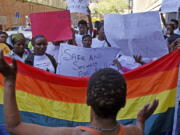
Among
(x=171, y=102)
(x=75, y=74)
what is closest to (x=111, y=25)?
(x=75, y=74)

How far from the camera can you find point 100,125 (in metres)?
1.62

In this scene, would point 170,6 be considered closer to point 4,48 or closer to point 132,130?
point 4,48

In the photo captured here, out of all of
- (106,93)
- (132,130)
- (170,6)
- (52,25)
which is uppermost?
(170,6)

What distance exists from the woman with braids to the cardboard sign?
11.7ft

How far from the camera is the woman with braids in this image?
5.15 ft

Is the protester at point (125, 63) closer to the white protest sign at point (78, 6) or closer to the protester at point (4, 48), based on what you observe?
the protester at point (4, 48)

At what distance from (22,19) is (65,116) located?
33.7m

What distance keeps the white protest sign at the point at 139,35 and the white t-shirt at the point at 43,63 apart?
0.84m

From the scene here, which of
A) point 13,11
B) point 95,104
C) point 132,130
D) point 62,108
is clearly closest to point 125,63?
point 62,108

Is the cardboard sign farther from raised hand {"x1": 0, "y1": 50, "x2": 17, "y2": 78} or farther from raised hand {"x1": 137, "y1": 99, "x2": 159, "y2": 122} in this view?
raised hand {"x1": 0, "y1": 50, "x2": 17, "y2": 78}

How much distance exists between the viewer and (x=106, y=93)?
1.56 m

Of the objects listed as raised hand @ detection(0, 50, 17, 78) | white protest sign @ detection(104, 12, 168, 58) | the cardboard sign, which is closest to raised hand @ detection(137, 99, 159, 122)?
raised hand @ detection(0, 50, 17, 78)

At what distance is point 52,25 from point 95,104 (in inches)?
148

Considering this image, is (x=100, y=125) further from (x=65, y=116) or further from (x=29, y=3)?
(x=29, y=3)
